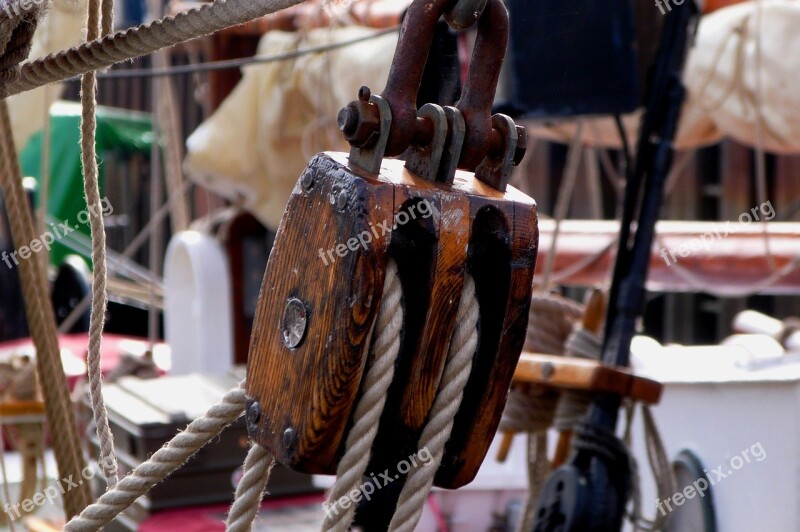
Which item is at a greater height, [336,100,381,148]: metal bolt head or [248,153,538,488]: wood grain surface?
[336,100,381,148]: metal bolt head

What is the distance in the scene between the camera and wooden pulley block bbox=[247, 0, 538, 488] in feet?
2.07

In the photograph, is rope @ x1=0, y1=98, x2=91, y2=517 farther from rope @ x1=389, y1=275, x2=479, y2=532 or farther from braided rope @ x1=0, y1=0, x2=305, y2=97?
rope @ x1=389, y1=275, x2=479, y2=532

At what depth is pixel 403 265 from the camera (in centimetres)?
66

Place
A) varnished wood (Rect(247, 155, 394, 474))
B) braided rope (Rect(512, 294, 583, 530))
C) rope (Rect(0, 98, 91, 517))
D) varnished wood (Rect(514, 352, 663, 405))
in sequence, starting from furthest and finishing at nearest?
braided rope (Rect(512, 294, 583, 530)) < varnished wood (Rect(514, 352, 663, 405)) < rope (Rect(0, 98, 91, 517)) < varnished wood (Rect(247, 155, 394, 474))

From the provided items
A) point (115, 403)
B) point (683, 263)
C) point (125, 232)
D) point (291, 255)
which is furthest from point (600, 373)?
point (125, 232)

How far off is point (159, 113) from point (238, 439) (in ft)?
8.00

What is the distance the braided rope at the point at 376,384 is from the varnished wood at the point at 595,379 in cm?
80

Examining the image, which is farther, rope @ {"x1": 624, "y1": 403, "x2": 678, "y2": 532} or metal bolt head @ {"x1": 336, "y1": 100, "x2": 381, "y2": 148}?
rope @ {"x1": 624, "y1": 403, "x2": 678, "y2": 532}

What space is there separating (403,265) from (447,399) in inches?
3.6

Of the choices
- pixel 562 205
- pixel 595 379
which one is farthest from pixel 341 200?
pixel 562 205

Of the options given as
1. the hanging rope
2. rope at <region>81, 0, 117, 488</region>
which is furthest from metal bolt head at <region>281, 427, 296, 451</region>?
the hanging rope

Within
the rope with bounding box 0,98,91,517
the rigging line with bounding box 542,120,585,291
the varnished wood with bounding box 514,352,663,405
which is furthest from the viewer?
the rigging line with bounding box 542,120,585,291

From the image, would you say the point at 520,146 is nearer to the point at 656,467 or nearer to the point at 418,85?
the point at 418,85

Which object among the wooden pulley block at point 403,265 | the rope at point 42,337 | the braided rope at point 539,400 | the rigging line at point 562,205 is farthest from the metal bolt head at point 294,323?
the rigging line at point 562,205
